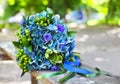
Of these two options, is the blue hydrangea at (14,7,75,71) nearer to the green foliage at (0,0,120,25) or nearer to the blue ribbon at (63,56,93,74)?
the blue ribbon at (63,56,93,74)

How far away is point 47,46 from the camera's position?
2.56 meters

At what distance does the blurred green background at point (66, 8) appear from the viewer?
6.78 metres

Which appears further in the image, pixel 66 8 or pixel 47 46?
pixel 66 8

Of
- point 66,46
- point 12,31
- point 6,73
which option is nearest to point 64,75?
point 66,46

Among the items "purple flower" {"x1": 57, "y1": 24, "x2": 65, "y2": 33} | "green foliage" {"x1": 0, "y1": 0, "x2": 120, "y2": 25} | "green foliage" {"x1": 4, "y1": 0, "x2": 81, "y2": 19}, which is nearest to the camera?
"purple flower" {"x1": 57, "y1": 24, "x2": 65, "y2": 33}

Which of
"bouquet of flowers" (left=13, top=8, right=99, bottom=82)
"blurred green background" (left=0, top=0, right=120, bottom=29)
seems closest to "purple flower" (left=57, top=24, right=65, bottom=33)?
"bouquet of flowers" (left=13, top=8, right=99, bottom=82)

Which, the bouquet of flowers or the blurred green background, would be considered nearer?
the bouquet of flowers

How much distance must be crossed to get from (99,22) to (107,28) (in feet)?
1.24

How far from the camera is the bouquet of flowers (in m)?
2.55

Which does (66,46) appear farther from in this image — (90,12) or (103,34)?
(90,12)

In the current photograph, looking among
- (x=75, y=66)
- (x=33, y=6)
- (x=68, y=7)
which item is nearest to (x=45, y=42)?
(x=75, y=66)

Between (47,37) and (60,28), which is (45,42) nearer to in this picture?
(47,37)

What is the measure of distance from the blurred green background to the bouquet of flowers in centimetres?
416

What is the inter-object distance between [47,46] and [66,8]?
454cm
